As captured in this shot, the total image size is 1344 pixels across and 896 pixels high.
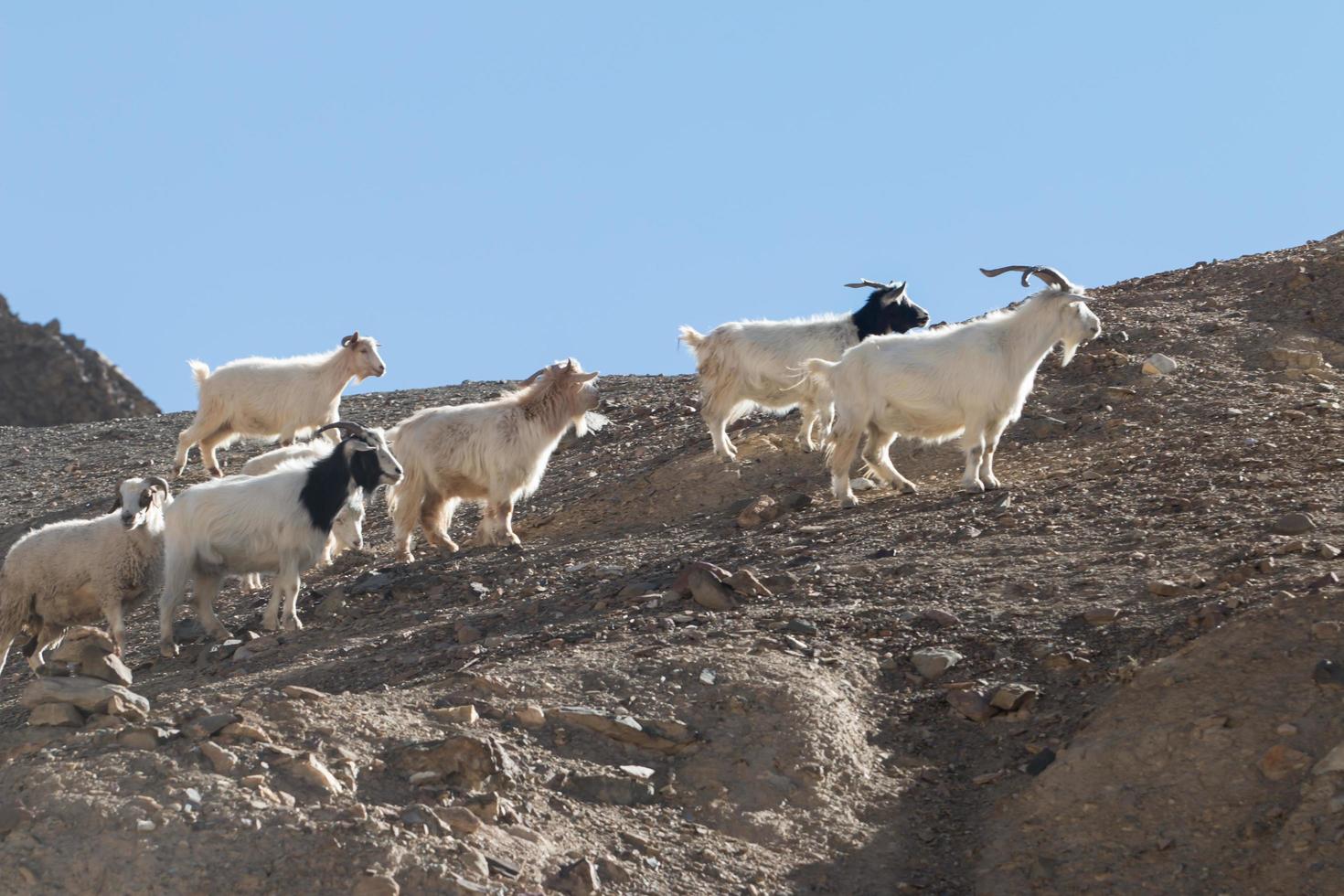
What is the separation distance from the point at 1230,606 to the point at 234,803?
4.66 meters

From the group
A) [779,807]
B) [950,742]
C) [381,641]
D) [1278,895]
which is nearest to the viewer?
[1278,895]

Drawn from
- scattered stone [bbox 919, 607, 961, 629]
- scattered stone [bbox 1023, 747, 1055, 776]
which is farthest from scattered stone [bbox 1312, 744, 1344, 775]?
scattered stone [bbox 919, 607, 961, 629]

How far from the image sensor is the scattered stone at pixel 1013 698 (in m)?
7.43

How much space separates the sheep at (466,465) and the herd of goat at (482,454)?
13 mm

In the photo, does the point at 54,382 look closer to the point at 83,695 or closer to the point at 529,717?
the point at 83,695

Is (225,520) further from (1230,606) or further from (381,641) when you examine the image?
(1230,606)

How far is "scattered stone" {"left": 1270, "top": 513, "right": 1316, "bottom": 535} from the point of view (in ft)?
29.6

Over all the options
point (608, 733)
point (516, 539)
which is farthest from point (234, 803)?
point (516, 539)

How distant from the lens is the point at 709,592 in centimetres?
893

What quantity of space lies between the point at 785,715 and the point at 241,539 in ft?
14.1

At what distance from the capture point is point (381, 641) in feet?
29.2

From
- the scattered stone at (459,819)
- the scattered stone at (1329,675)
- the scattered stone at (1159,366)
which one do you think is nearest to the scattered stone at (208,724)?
the scattered stone at (459,819)

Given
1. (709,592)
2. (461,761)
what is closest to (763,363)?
(709,592)

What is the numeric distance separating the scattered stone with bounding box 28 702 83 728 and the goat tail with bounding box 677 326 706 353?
773 centimetres
